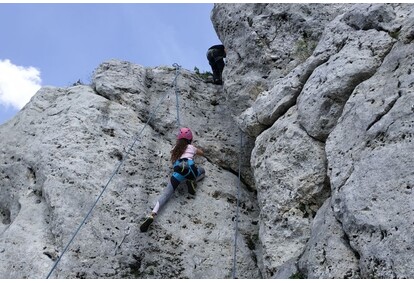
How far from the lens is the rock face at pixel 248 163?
7484 mm

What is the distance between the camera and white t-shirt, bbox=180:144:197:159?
1130cm

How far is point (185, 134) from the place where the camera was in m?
11.5

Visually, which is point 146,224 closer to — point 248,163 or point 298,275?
point 248,163

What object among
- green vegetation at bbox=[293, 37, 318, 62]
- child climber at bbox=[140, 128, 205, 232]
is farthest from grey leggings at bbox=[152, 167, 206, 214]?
green vegetation at bbox=[293, 37, 318, 62]

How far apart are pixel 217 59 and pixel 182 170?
5033mm

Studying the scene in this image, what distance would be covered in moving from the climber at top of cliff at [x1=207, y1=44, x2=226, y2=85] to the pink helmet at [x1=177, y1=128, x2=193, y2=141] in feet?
11.4

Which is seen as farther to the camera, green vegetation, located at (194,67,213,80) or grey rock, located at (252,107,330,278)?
green vegetation, located at (194,67,213,80)

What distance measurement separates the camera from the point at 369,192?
7277 mm

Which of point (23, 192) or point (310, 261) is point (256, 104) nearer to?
point (310, 261)

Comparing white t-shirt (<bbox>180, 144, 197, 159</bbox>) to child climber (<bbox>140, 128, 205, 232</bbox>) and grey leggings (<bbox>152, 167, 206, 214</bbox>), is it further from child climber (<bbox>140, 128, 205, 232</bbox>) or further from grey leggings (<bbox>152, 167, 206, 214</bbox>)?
grey leggings (<bbox>152, 167, 206, 214</bbox>)

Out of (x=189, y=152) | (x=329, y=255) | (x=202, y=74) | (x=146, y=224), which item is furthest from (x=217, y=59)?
(x=329, y=255)

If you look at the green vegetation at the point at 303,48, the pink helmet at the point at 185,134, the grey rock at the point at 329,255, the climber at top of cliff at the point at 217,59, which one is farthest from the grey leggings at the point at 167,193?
the climber at top of cliff at the point at 217,59

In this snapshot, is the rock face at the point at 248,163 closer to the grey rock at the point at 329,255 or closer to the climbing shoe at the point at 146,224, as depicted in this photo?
the grey rock at the point at 329,255

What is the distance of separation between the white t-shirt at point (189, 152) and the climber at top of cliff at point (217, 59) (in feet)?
12.4
